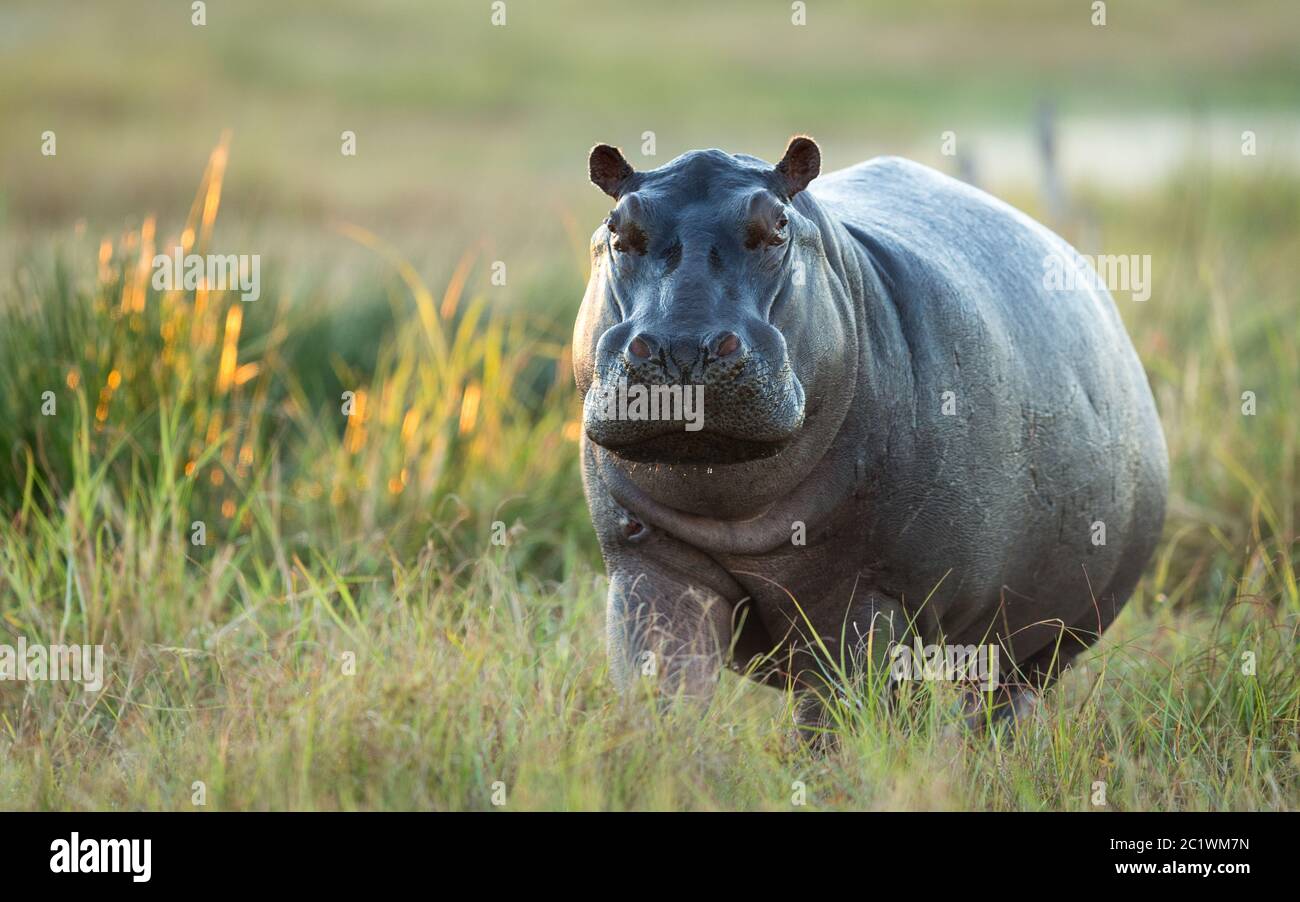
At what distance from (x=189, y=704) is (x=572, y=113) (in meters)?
24.1

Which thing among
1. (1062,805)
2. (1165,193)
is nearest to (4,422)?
(1062,805)

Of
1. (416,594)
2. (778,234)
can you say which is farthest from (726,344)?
(416,594)

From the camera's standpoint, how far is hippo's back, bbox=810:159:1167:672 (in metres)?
4.56

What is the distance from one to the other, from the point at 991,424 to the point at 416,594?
2.23 metres

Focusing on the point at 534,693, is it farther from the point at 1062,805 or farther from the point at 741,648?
the point at 1062,805

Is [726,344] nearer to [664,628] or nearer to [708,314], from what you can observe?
[708,314]

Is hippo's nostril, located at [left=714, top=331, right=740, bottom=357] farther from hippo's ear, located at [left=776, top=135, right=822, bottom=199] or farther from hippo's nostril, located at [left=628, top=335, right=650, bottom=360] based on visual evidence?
hippo's ear, located at [left=776, top=135, right=822, bottom=199]

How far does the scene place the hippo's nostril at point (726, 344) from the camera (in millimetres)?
3887

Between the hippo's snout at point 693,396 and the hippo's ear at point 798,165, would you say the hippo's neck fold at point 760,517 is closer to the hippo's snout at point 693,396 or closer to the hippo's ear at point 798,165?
the hippo's snout at point 693,396

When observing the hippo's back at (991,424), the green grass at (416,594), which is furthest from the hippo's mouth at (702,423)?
the green grass at (416,594)

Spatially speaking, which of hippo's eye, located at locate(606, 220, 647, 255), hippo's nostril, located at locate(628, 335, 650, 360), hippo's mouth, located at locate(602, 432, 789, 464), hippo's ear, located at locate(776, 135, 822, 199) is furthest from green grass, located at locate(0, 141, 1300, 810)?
hippo's ear, located at locate(776, 135, 822, 199)

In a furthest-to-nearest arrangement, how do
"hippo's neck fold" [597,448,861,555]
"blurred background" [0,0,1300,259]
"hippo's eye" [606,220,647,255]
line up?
"blurred background" [0,0,1300,259] → "hippo's neck fold" [597,448,861,555] → "hippo's eye" [606,220,647,255]

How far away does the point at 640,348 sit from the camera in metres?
3.90

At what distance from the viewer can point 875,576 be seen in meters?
4.57
